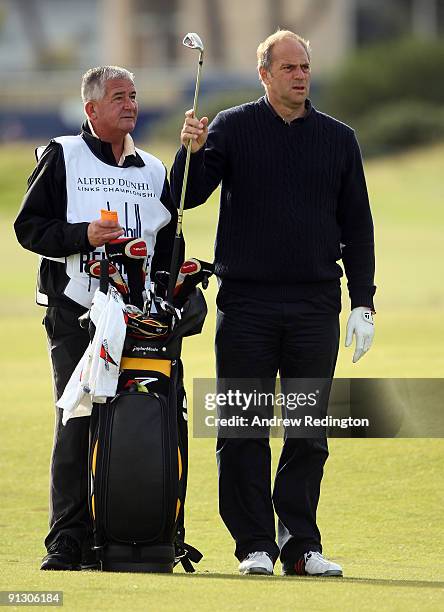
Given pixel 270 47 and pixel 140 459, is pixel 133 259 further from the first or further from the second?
pixel 270 47

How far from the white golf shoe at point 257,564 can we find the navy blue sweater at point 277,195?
0.94m

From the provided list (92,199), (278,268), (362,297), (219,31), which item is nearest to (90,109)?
(92,199)

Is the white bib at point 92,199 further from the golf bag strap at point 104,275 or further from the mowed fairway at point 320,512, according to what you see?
the mowed fairway at point 320,512

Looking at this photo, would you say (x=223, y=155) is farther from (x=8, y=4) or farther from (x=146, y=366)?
(x=8, y=4)

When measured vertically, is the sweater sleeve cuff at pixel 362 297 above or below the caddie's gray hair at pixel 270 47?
below

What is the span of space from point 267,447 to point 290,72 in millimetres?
1390

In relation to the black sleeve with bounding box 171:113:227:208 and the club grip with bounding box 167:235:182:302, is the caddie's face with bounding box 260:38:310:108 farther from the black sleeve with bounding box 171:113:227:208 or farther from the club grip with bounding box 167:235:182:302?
the club grip with bounding box 167:235:182:302

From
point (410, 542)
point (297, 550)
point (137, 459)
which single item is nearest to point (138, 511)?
point (137, 459)

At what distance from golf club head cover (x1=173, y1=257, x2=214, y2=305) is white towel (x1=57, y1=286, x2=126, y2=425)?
31 centimetres

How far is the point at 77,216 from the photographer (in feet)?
18.8

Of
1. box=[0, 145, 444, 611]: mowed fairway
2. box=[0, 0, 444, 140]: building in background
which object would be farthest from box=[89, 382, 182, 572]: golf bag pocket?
box=[0, 0, 444, 140]: building in background

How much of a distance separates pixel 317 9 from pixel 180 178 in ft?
214

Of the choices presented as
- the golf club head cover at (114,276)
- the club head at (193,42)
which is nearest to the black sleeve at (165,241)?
the golf club head cover at (114,276)

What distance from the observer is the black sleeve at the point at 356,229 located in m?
5.92
